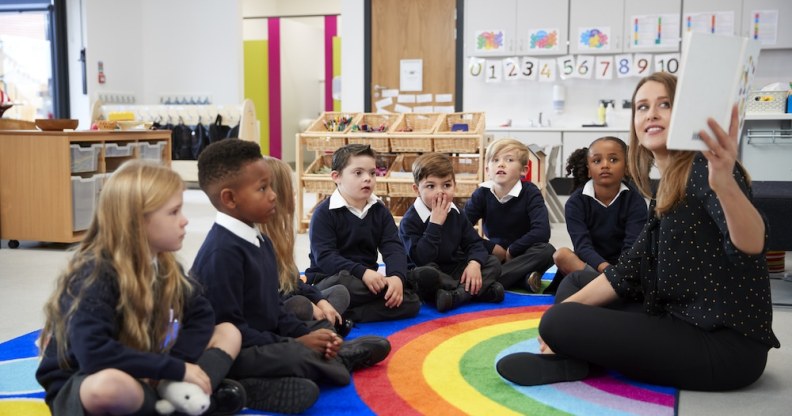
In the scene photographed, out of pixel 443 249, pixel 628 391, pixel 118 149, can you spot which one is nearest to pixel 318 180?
pixel 118 149

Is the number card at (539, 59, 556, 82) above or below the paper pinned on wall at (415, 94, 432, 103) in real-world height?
above

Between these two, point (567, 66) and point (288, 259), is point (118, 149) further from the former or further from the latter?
point (567, 66)

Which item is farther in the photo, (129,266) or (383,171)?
(383,171)

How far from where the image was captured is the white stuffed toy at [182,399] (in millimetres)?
1541

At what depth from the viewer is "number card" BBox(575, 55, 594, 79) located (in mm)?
7410

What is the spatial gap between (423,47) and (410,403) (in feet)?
22.2

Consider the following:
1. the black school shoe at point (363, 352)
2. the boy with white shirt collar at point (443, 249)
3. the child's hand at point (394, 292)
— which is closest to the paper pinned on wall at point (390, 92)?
the boy with white shirt collar at point (443, 249)

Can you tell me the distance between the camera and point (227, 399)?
5.60ft

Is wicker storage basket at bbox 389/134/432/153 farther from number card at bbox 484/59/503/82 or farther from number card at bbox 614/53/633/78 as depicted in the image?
number card at bbox 614/53/633/78

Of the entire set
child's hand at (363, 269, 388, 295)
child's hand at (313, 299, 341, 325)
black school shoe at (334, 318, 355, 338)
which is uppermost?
child's hand at (363, 269, 388, 295)

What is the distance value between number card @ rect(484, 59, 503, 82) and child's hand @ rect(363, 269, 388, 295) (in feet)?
18.0

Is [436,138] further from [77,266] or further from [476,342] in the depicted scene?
[77,266]

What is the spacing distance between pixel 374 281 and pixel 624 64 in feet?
18.0

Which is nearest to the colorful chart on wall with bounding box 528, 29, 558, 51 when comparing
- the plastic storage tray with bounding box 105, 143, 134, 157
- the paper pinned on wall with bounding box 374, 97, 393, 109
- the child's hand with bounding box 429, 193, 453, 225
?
the paper pinned on wall with bounding box 374, 97, 393, 109
